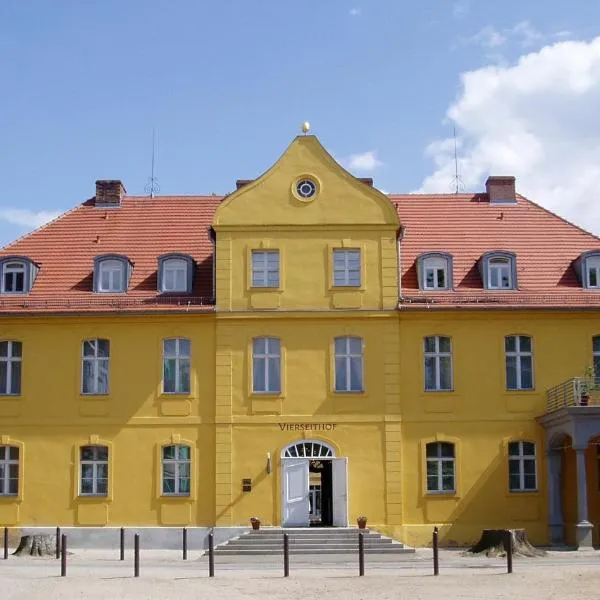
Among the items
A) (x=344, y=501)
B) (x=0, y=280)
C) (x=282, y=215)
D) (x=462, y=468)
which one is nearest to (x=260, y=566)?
(x=344, y=501)

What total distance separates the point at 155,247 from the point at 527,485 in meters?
13.4

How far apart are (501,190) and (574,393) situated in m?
9.75

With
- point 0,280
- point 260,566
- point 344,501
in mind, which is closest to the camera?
point 260,566

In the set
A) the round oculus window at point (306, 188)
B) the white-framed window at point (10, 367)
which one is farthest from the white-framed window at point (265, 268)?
the white-framed window at point (10, 367)

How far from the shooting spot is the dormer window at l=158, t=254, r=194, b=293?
1323 inches

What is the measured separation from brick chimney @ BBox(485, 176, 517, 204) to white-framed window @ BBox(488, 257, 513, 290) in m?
4.31

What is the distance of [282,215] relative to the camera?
3303cm

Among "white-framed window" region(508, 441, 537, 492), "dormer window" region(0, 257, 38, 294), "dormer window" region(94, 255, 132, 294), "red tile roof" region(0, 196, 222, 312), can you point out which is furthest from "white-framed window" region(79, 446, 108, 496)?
"white-framed window" region(508, 441, 537, 492)

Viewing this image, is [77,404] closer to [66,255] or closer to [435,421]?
[66,255]

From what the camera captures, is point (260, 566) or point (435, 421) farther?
point (435, 421)

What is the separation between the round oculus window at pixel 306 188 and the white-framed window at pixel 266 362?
438 centimetres

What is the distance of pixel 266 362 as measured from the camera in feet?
107

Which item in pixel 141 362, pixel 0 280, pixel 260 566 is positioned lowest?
pixel 260 566

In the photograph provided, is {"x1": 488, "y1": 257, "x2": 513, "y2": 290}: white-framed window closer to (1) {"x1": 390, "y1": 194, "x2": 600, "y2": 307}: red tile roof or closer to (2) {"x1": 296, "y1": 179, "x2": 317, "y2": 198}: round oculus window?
Answer: (1) {"x1": 390, "y1": 194, "x2": 600, "y2": 307}: red tile roof
